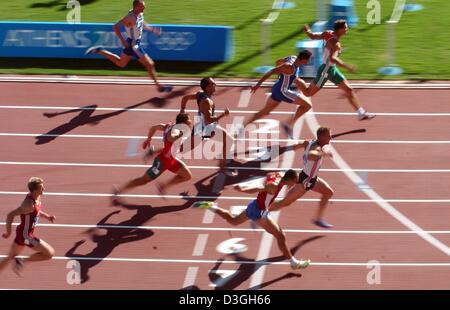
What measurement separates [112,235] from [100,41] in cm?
729

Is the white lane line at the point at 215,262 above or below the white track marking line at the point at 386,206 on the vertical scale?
below

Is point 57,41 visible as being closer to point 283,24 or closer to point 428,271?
point 283,24

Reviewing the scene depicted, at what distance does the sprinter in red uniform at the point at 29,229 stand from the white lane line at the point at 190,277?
2.00m

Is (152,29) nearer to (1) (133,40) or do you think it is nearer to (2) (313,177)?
(1) (133,40)

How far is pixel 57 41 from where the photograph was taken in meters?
20.9

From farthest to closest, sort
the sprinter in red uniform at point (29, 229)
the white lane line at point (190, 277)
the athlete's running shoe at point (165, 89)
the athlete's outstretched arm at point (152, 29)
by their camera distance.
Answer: the athlete's running shoe at point (165, 89) → the athlete's outstretched arm at point (152, 29) → the white lane line at point (190, 277) → the sprinter in red uniform at point (29, 229)

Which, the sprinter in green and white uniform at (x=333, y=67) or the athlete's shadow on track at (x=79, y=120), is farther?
the athlete's shadow on track at (x=79, y=120)

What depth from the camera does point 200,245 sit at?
14.3m

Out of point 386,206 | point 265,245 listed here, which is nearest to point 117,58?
point 265,245

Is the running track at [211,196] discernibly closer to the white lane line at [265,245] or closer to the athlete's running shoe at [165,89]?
the white lane line at [265,245]

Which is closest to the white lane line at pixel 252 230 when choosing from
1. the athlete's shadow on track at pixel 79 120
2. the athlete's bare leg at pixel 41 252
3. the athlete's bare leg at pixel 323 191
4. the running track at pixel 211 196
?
the running track at pixel 211 196

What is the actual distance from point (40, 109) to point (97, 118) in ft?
4.31

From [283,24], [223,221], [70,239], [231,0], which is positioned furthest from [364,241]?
[231,0]

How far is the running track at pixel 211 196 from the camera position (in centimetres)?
1366
